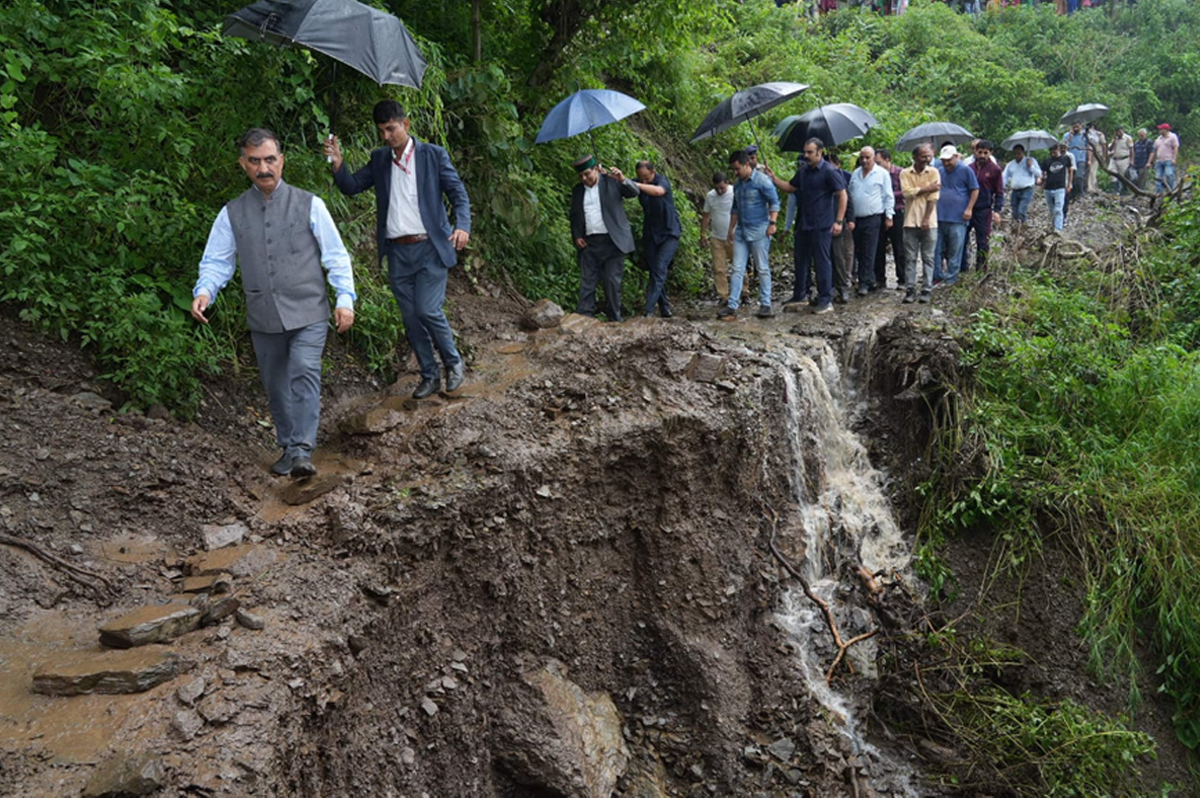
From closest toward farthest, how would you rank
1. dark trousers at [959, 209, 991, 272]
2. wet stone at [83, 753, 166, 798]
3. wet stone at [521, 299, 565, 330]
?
1. wet stone at [83, 753, 166, 798]
2. wet stone at [521, 299, 565, 330]
3. dark trousers at [959, 209, 991, 272]

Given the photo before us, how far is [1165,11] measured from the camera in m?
26.2

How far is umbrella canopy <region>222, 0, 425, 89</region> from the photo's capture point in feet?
19.0

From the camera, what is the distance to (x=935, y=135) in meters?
14.3

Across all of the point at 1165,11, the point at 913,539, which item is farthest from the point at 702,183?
the point at 1165,11

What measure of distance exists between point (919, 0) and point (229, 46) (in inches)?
984

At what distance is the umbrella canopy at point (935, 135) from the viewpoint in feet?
47.1

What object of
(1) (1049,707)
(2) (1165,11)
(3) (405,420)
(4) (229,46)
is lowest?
(1) (1049,707)

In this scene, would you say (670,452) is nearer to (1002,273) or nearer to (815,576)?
(815,576)

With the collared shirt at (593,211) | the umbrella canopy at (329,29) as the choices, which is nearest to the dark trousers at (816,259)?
the collared shirt at (593,211)

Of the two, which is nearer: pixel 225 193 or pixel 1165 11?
pixel 225 193

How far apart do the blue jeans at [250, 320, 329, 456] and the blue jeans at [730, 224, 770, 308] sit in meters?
5.59

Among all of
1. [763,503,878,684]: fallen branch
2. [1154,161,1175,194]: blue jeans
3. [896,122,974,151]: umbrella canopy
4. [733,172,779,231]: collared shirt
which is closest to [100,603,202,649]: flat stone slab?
[763,503,878,684]: fallen branch

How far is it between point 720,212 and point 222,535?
6.99 metres

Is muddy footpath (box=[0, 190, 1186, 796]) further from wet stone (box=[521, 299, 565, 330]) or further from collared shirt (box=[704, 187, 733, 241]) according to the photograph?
collared shirt (box=[704, 187, 733, 241])
